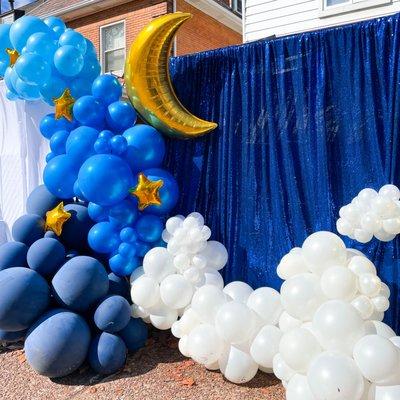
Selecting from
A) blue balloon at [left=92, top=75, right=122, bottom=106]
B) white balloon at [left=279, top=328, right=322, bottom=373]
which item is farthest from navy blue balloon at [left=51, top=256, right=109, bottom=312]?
white balloon at [left=279, top=328, right=322, bottom=373]

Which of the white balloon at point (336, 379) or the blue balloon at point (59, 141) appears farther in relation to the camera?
the blue balloon at point (59, 141)

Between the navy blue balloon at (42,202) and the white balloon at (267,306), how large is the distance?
2.14 metres

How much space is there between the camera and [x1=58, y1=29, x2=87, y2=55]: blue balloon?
4004 mm

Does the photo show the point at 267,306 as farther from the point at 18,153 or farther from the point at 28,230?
the point at 18,153

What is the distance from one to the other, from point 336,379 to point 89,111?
280 centimetres

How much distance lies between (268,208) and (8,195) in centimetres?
314

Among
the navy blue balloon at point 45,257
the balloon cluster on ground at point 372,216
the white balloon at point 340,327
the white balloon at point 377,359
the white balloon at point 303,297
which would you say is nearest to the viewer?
the white balloon at point 377,359

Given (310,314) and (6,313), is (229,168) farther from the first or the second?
(6,313)

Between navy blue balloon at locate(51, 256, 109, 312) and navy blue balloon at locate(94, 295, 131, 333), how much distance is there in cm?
11

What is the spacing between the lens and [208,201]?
3.99 meters

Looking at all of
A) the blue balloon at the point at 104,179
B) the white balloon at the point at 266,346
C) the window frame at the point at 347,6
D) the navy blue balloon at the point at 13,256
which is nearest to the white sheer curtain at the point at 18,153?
the navy blue balloon at the point at 13,256

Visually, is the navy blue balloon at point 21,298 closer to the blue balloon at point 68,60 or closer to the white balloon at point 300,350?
the blue balloon at point 68,60

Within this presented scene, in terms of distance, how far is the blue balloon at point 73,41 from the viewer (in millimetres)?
4004

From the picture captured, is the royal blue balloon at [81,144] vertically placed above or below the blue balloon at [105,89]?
below
